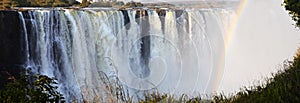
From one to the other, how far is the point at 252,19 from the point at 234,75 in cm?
347

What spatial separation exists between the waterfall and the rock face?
0.35 meters

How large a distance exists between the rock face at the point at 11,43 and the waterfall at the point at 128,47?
1.14 ft

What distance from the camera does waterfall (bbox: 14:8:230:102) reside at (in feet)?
49.2

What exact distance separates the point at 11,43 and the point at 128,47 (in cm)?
629

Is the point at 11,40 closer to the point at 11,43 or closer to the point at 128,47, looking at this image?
the point at 11,43

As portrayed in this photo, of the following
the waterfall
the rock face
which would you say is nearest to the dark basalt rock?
the rock face

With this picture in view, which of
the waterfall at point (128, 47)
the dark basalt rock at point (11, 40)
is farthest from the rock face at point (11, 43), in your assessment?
the waterfall at point (128, 47)

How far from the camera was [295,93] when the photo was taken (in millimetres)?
5047

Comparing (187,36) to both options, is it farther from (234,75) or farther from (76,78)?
(76,78)

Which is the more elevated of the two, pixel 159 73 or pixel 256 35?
pixel 256 35

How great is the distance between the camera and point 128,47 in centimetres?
1905

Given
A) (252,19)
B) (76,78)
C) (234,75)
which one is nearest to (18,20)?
(76,78)

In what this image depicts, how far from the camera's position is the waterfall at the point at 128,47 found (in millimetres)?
14992

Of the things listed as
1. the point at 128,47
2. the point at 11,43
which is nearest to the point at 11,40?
the point at 11,43
